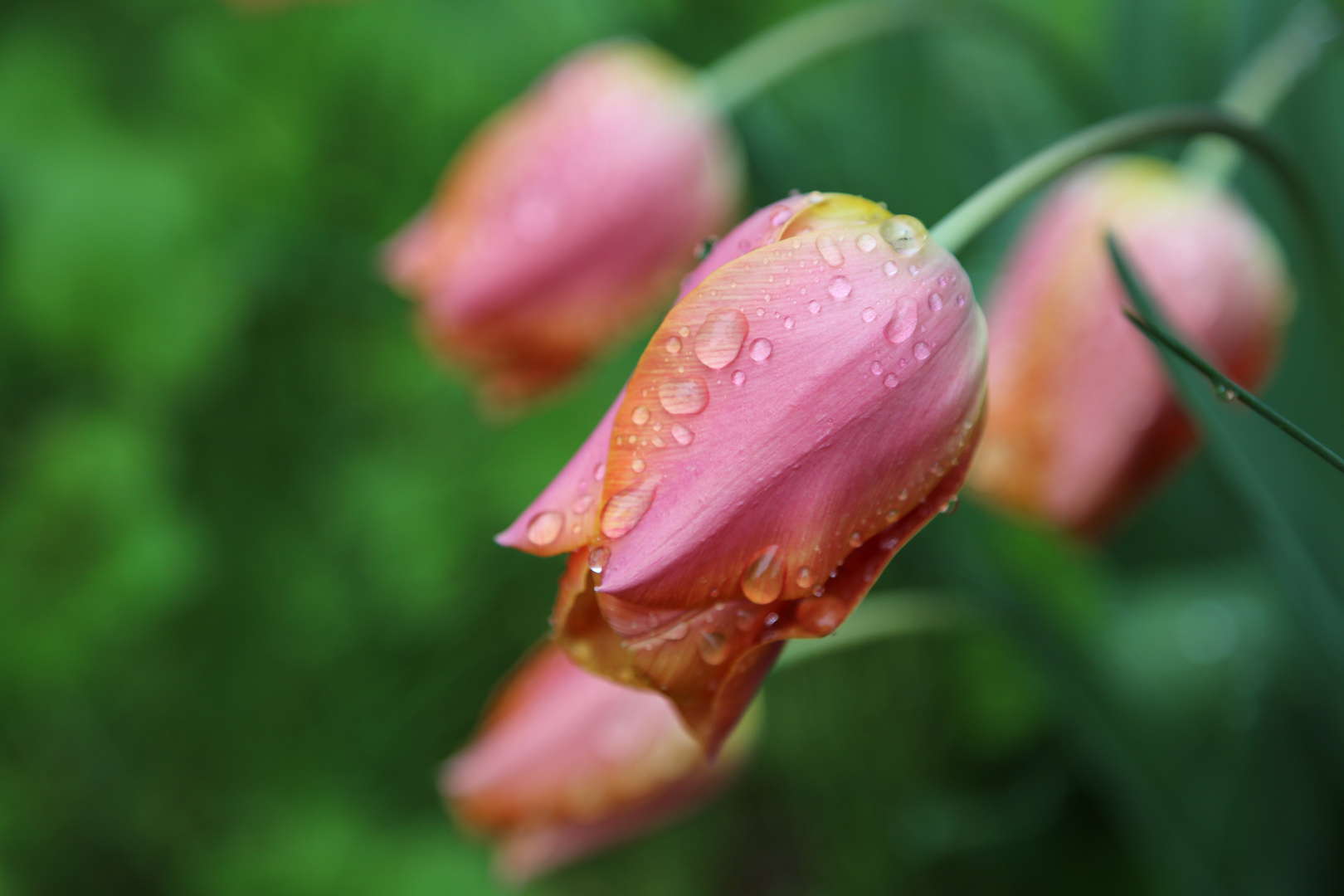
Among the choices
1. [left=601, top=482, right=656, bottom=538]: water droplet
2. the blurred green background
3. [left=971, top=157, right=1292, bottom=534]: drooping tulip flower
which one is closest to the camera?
[left=601, top=482, right=656, bottom=538]: water droplet

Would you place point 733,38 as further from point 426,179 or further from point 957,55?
point 426,179

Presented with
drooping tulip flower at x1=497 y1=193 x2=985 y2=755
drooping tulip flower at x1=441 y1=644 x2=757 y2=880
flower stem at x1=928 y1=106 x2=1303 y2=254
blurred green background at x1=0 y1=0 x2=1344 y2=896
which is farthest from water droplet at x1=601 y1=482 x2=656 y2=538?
blurred green background at x1=0 y1=0 x2=1344 y2=896

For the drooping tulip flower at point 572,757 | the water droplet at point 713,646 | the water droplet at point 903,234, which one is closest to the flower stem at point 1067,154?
the water droplet at point 903,234

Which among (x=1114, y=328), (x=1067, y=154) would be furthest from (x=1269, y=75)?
(x=1067, y=154)

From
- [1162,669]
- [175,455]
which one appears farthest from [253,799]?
[1162,669]

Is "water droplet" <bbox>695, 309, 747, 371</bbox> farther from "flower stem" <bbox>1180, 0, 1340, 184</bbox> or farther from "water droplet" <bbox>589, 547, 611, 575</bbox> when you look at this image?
"flower stem" <bbox>1180, 0, 1340, 184</bbox>

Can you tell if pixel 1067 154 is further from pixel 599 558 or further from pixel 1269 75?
pixel 1269 75

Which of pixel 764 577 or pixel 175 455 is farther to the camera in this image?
pixel 175 455
